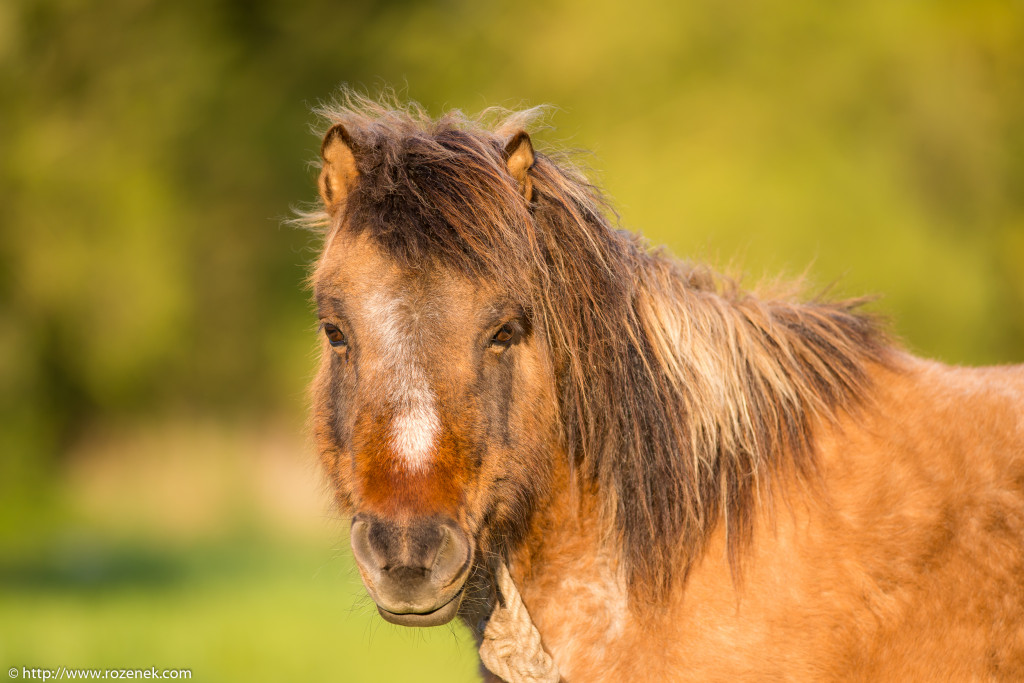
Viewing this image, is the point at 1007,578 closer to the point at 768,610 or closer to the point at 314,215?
the point at 768,610

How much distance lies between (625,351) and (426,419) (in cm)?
91

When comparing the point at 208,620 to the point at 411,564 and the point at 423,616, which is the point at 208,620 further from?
the point at 411,564

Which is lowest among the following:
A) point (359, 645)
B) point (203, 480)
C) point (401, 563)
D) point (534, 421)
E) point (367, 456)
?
point (203, 480)

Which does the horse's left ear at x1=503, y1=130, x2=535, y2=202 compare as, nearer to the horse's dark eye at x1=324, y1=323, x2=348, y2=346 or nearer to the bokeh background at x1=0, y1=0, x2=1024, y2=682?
the horse's dark eye at x1=324, y1=323, x2=348, y2=346

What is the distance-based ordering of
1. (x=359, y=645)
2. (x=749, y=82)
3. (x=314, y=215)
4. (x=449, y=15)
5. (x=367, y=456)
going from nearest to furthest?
(x=367, y=456) → (x=314, y=215) → (x=359, y=645) → (x=749, y=82) → (x=449, y=15)

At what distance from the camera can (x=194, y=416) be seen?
20203mm

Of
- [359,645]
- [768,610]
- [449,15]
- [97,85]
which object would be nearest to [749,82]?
[449,15]

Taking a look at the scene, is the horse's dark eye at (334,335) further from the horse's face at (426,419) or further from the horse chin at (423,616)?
the horse chin at (423,616)

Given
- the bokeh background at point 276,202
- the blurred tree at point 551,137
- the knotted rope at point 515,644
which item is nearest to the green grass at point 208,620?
the bokeh background at point 276,202

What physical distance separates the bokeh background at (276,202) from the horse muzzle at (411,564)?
800cm

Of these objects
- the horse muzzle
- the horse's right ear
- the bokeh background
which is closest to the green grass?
the bokeh background

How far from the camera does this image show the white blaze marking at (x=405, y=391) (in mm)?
2947

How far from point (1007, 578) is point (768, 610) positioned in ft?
2.67

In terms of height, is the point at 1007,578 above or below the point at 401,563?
above
